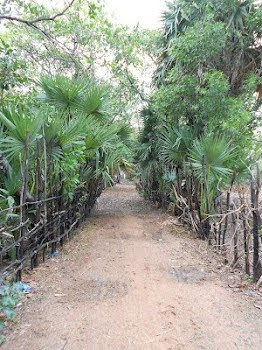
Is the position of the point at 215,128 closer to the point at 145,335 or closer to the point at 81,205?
the point at 81,205

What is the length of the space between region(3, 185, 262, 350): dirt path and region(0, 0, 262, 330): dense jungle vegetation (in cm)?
54

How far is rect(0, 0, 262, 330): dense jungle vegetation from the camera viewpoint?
4047mm

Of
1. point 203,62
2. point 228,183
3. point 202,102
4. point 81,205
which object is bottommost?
point 81,205

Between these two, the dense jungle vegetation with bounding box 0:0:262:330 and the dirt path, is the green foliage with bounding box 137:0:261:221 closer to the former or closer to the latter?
the dense jungle vegetation with bounding box 0:0:262:330

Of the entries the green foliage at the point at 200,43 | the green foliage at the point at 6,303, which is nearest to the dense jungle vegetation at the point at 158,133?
the green foliage at the point at 200,43

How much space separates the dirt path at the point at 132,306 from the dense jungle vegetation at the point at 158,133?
0.54 m

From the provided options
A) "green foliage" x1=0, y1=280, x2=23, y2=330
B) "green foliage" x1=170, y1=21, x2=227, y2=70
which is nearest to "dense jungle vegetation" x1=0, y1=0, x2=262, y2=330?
"green foliage" x1=170, y1=21, x2=227, y2=70

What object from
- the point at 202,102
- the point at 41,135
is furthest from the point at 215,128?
the point at 41,135

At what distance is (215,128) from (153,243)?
2.81m

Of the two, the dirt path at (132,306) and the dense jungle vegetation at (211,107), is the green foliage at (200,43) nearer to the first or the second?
the dense jungle vegetation at (211,107)

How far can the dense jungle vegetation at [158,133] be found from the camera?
13.3 ft

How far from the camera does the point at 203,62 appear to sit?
7453 mm

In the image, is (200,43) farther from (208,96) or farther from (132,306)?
(132,306)

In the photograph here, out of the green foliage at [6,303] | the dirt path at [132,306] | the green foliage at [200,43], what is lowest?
the dirt path at [132,306]
